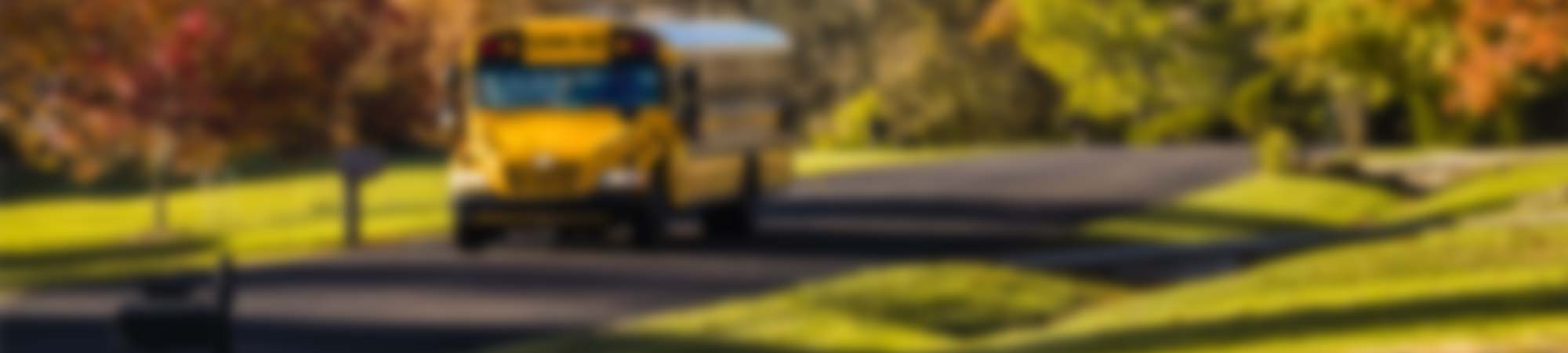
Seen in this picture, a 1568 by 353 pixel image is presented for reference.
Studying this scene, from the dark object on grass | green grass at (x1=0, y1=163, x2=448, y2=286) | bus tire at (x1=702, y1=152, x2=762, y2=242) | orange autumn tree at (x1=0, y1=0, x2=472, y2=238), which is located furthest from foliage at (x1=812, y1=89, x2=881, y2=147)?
the dark object on grass

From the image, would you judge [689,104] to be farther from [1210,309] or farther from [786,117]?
[1210,309]

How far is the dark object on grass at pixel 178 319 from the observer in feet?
51.9

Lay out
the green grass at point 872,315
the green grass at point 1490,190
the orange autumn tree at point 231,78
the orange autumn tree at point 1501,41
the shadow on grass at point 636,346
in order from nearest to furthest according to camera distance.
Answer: the shadow on grass at point 636,346 → the green grass at point 872,315 → the orange autumn tree at point 1501,41 → the green grass at point 1490,190 → the orange autumn tree at point 231,78

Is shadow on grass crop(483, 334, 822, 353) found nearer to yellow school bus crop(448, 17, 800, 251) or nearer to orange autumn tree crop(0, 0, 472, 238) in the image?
yellow school bus crop(448, 17, 800, 251)

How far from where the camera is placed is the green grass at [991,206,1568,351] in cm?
1877

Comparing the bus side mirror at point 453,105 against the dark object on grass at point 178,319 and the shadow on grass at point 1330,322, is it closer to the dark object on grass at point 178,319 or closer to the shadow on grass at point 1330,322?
the shadow on grass at point 1330,322

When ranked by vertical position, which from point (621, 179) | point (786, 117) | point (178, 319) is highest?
point (786, 117)

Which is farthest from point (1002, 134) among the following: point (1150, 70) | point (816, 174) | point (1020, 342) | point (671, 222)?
point (1020, 342)

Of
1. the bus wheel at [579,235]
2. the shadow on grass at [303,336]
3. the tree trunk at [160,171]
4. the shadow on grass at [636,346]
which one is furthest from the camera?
the tree trunk at [160,171]

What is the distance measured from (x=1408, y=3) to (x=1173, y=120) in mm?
28121

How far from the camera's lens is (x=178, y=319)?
52.1ft

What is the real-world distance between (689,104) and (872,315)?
7685 mm

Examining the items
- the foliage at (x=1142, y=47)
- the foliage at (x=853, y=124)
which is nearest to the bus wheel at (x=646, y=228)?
the foliage at (x=1142, y=47)

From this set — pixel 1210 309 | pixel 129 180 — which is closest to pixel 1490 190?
pixel 1210 309
